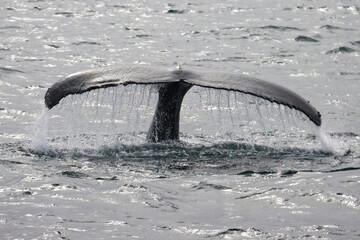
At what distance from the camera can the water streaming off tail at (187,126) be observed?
10.5m

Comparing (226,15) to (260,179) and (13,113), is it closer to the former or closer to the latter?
(13,113)

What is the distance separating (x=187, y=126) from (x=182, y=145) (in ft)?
6.42

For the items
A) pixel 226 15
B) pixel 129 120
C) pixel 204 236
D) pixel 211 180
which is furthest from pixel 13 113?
pixel 226 15

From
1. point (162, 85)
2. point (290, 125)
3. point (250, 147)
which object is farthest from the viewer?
point (290, 125)

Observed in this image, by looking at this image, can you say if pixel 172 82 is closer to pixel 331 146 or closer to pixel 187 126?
pixel 331 146

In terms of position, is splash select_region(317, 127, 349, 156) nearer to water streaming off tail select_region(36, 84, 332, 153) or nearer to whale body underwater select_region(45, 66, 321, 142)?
water streaming off tail select_region(36, 84, 332, 153)

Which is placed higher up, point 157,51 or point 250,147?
point 157,51

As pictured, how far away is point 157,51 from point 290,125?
6.28 metres

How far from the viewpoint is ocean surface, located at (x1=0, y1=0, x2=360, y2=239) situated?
7.60m

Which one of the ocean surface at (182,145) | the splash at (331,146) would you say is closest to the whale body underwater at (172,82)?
the ocean surface at (182,145)

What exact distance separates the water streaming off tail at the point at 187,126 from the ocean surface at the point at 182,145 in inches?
1.0

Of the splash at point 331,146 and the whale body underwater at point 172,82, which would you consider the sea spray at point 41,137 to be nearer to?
the whale body underwater at point 172,82

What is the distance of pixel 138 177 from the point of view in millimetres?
8758

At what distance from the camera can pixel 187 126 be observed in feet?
39.2
